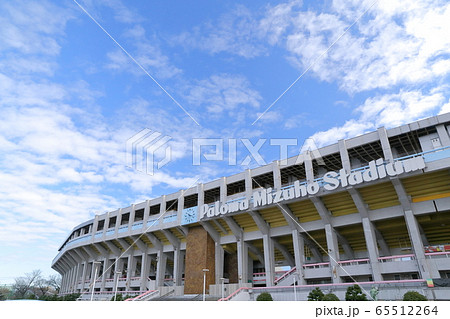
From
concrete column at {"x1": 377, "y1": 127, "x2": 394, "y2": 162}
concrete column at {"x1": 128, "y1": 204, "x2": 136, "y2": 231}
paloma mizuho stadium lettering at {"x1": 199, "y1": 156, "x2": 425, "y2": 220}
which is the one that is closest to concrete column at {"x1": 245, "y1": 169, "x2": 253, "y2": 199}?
paloma mizuho stadium lettering at {"x1": 199, "y1": 156, "x2": 425, "y2": 220}

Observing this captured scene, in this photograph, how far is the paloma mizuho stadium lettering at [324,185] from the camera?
2522 centimetres

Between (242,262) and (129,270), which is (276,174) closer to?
(242,262)

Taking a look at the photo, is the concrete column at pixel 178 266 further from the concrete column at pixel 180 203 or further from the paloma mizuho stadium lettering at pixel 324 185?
the paloma mizuho stadium lettering at pixel 324 185

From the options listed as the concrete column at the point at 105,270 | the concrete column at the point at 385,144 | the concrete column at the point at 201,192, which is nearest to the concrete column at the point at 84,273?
the concrete column at the point at 105,270

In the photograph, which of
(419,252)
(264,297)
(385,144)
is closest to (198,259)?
(264,297)

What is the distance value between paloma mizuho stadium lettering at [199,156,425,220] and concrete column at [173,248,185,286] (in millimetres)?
9836

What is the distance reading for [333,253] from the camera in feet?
96.7

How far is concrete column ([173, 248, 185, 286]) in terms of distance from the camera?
41906mm

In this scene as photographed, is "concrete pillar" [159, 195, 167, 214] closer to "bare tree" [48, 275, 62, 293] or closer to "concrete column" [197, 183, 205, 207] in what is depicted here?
"concrete column" [197, 183, 205, 207]

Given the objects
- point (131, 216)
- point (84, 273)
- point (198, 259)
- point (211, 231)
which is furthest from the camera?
point (84, 273)

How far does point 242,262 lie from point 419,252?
19406mm

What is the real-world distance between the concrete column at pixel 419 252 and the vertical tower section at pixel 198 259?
23.4 meters
